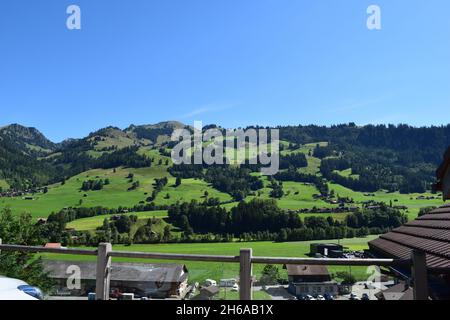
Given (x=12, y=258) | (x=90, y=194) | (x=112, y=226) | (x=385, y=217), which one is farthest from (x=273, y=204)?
(x=12, y=258)

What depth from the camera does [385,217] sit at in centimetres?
14412

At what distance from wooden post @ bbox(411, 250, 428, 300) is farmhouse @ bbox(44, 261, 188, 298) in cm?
305

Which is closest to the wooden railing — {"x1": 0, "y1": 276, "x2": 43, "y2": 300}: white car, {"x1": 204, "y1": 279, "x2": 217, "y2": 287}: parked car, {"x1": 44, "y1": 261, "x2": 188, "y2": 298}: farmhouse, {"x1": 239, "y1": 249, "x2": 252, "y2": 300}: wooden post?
{"x1": 239, "y1": 249, "x2": 252, "y2": 300}: wooden post

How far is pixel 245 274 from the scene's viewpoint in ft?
18.6

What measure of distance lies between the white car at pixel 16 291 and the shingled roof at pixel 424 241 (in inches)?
232

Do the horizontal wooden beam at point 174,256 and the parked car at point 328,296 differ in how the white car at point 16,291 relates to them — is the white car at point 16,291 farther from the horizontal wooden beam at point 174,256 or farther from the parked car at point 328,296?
the parked car at point 328,296

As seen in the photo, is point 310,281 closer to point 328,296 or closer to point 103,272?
point 328,296

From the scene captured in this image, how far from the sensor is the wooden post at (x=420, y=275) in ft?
17.5

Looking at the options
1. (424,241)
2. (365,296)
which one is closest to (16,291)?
(365,296)

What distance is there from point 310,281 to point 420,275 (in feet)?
4.51

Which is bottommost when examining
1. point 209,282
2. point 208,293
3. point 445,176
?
point 208,293
